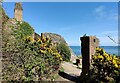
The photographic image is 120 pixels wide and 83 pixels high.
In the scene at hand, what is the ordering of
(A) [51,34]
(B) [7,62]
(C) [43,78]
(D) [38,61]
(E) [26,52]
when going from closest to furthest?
(B) [7,62], (E) [26,52], (D) [38,61], (C) [43,78], (A) [51,34]

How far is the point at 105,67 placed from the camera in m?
8.59

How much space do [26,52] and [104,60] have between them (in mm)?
2789

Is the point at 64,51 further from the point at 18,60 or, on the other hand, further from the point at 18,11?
the point at 18,60

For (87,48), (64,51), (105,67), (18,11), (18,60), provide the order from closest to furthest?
(18,60) → (105,67) → (87,48) → (18,11) → (64,51)

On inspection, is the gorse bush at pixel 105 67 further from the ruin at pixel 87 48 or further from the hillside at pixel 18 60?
the ruin at pixel 87 48

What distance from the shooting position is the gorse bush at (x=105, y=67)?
8180mm

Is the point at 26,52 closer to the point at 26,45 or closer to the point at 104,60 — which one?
the point at 26,45

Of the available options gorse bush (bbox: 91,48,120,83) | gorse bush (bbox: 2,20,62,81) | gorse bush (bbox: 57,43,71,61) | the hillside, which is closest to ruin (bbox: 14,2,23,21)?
gorse bush (bbox: 57,43,71,61)

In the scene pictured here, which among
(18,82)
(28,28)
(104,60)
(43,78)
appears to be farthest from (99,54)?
(28,28)

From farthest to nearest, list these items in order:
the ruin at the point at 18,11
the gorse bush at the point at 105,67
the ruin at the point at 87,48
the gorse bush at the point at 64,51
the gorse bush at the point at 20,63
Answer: the gorse bush at the point at 64,51 < the ruin at the point at 18,11 < the ruin at the point at 87,48 < the gorse bush at the point at 105,67 < the gorse bush at the point at 20,63

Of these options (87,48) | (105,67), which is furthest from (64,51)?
(105,67)

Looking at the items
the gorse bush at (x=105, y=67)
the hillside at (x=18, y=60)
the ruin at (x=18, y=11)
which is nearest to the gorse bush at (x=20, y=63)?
the hillside at (x=18, y=60)

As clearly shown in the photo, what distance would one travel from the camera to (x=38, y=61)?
838 centimetres

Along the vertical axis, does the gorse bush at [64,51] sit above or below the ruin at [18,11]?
below
